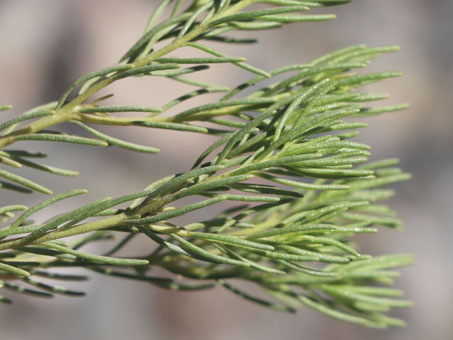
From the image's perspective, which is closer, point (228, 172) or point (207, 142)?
point (228, 172)

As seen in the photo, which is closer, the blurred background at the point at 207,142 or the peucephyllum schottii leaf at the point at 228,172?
the peucephyllum schottii leaf at the point at 228,172

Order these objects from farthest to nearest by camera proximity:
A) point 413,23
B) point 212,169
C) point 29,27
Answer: point 413,23 < point 29,27 < point 212,169

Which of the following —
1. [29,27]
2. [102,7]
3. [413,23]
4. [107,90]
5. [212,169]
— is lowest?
[212,169]

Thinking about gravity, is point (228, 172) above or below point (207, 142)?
below

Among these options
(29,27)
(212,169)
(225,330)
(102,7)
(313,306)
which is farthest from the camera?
(102,7)

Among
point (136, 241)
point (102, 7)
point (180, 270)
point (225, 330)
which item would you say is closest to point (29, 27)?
point (102, 7)

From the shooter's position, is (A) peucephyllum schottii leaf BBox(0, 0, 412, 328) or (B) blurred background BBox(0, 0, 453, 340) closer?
(A) peucephyllum schottii leaf BBox(0, 0, 412, 328)

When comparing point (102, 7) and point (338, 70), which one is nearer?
point (338, 70)

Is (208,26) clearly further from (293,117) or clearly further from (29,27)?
(29,27)
